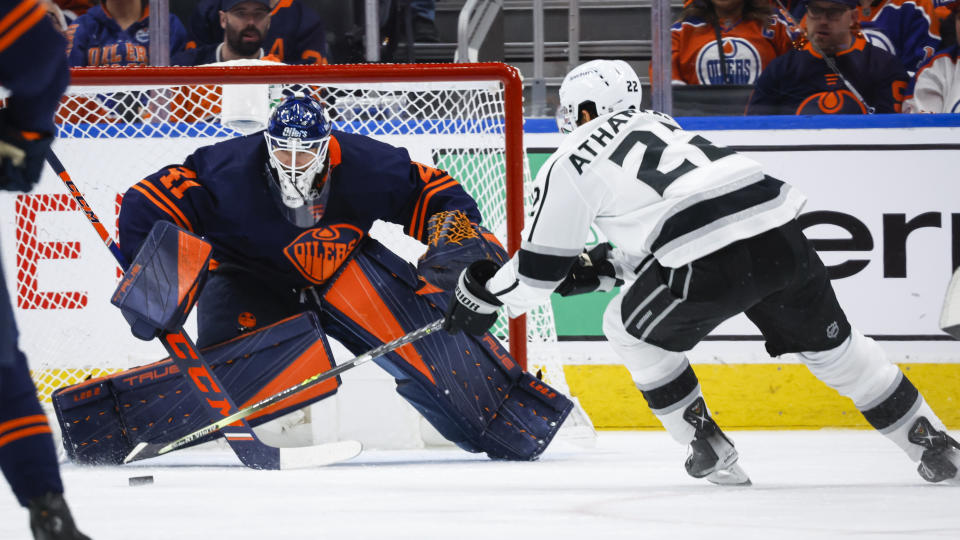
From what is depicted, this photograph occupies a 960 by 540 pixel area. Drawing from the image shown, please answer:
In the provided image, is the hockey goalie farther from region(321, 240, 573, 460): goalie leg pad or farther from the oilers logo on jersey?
the oilers logo on jersey

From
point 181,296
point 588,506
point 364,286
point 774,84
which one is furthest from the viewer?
point 774,84

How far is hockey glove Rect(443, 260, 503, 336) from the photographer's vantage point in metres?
2.65

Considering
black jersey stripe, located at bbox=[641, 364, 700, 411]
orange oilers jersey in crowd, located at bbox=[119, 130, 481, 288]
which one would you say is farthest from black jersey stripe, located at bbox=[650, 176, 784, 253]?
orange oilers jersey in crowd, located at bbox=[119, 130, 481, 288]

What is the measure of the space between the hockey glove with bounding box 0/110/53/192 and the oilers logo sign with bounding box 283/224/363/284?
149 cm

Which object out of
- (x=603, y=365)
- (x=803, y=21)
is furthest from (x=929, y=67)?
(x=603, y=365)

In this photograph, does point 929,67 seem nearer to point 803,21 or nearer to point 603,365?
point 803,21

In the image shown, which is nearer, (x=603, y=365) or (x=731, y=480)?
(x=731, y=480)

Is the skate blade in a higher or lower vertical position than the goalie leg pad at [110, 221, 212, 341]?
lower

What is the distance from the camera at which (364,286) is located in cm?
311

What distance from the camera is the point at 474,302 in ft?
8.72

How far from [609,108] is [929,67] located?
1800 millimetres

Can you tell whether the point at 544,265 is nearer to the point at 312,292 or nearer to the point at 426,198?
the point at 426,198

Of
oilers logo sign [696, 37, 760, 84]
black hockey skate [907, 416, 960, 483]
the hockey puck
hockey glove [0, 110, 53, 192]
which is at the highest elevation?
oilers logo sign [696, 37, 760, 84]

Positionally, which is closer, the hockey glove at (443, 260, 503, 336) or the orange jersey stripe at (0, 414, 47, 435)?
the orange jersey stripe at (0, 414, 47, 435)
